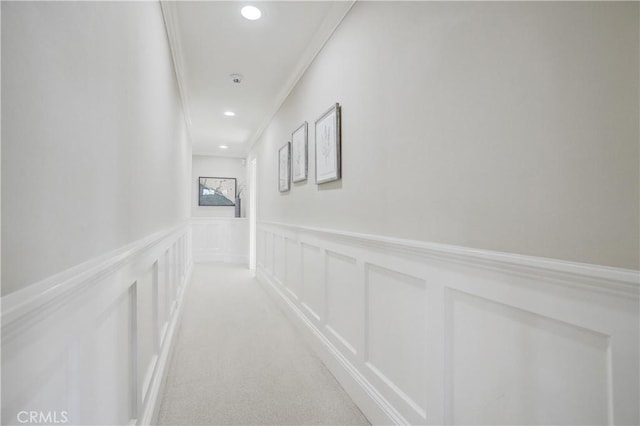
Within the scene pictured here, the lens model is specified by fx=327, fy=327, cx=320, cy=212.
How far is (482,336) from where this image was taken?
1062 mm

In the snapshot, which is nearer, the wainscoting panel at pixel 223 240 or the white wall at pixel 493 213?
the white wall at pixel 493 213

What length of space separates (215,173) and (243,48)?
17.0 feet

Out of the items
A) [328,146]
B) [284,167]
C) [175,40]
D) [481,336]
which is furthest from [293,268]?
[481,336]

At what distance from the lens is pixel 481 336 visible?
1.06 metres

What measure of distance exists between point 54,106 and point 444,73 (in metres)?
1.19

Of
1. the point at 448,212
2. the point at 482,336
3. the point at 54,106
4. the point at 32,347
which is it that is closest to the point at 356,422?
the point at 482,336

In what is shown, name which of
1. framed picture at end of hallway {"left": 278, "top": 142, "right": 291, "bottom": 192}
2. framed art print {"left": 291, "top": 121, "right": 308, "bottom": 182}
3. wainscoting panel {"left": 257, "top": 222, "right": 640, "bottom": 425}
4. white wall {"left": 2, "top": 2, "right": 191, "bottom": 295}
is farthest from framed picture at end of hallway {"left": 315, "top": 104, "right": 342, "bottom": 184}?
white wall {"left": 2, "top": 2, "right": 191, "bottom": 295}

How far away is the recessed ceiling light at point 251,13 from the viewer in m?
2.08

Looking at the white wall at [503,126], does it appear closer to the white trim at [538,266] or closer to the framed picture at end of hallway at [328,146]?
the white trim at [538,266]

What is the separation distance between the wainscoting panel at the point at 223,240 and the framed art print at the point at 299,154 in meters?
4.29

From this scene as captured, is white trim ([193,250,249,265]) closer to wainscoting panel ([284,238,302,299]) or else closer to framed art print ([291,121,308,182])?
wainscoting panel ([284,238,302,299])

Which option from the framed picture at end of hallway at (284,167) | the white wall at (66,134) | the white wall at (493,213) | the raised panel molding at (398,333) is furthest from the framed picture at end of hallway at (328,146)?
the white wall at (66,134)

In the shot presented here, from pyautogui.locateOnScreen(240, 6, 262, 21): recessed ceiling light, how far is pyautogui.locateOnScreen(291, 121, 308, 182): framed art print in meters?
0.87

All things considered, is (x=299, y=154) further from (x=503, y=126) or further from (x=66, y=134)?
(x=66, y=134)
